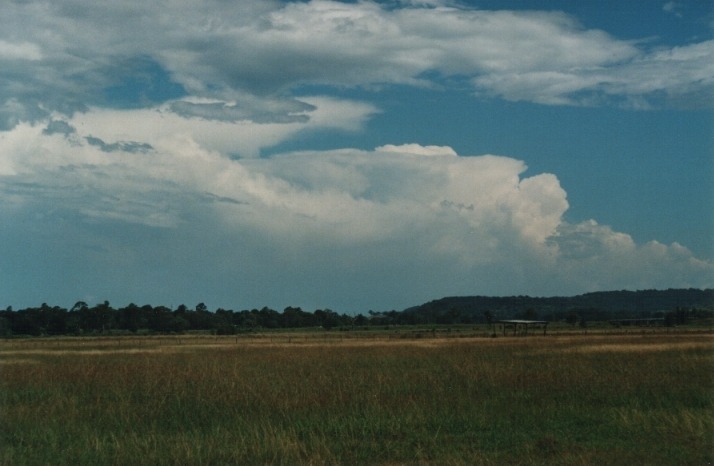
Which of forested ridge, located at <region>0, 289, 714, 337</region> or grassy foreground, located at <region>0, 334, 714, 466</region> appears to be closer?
grassy foreground, located at <region>0, 334, 714, 466</region>

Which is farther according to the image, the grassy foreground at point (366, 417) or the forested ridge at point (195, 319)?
the forested ridge at point (195, 319)

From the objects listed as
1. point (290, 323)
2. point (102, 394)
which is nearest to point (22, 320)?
point (290, 323)

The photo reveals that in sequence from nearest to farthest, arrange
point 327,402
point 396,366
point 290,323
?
point 327,402 < point 396,366 < point 290,323

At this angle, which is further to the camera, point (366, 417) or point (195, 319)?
point (195, 319)

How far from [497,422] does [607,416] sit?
2.58 metres

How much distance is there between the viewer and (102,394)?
71.9ft

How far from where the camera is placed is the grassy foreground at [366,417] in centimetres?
1305

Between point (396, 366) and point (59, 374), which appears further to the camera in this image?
point (396, 366)

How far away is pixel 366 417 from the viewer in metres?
16.5

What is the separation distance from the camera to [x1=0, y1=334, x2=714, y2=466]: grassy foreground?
514 inches

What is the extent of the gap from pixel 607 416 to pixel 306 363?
1905 cm

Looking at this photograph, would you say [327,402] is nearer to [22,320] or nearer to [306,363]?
[306,363]

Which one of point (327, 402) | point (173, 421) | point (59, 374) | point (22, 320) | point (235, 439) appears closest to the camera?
point (235, 439)

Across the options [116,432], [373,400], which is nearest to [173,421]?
[116,432]
